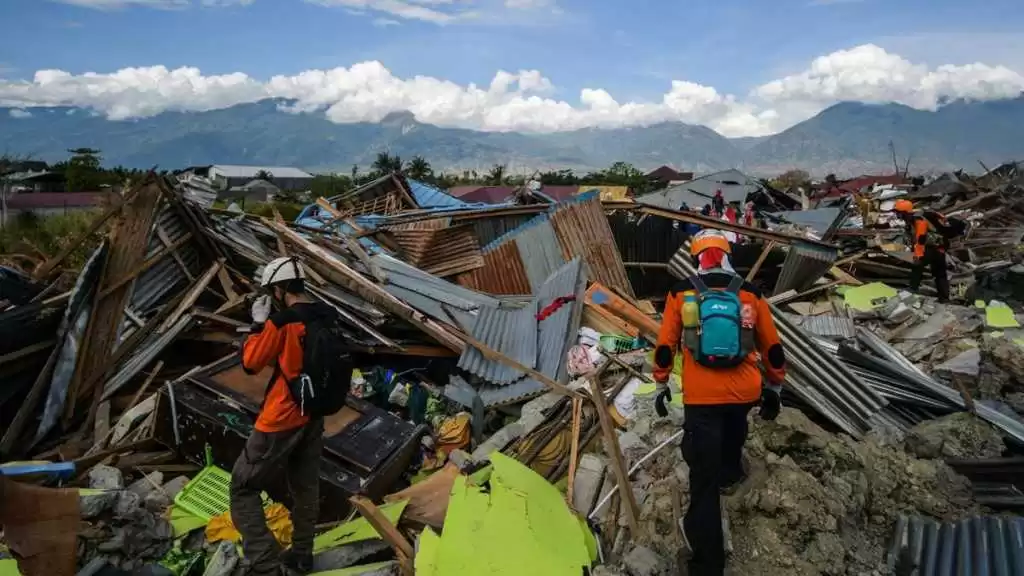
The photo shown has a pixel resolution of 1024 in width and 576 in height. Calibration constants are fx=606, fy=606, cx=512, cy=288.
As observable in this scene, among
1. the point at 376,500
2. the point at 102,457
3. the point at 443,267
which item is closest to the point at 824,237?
the point at 443,267

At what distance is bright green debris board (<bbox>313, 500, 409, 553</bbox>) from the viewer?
352cm

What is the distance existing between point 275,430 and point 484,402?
2.51 m

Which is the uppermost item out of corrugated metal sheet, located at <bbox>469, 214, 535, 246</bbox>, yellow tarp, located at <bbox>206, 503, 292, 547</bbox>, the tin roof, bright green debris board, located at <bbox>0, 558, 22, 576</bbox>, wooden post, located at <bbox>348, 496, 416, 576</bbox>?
corrugated metal sheet, located at <bbox>469, 214, 535, 246</bbox>

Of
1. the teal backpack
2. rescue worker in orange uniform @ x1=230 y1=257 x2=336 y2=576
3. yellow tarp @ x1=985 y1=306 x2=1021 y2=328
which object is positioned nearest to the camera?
the teal backpack

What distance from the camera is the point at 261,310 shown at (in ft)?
9.84

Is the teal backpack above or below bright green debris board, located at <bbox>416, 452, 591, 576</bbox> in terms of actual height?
above

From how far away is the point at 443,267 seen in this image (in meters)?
8.25

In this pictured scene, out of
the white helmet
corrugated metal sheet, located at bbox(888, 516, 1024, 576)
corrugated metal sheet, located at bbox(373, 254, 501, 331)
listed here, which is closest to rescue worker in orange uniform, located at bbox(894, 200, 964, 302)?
corrugated metal sheet, located at bbox(373, 254, 501, 331)

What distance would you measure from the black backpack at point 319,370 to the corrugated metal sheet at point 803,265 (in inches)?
264

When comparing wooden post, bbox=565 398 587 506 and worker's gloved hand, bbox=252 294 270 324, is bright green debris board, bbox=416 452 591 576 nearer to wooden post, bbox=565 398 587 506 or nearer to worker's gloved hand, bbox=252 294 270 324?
wooden post, bbox=565 398 587 506

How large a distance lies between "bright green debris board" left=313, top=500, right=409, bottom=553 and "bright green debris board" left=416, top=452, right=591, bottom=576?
469mm

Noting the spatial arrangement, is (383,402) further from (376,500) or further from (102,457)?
(102,457)

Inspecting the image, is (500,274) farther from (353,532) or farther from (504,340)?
(353,532)

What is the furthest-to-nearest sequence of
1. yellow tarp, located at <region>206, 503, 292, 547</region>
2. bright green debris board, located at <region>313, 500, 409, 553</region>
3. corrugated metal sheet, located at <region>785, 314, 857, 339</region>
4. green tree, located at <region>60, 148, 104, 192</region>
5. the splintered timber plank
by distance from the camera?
green tree, located at <region>60, 148, 104, 192</region>, corrugated metal sheet, located at <region>785, 314, 857, 339</region>, the splintered timber plank, yellow tarp, located at <region>206, 503, 292, 547</region>, bright green debris board, located at <region>313, 500, 409, 553</region>
